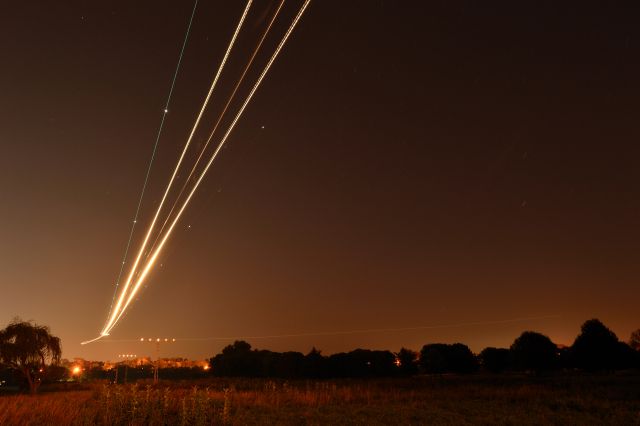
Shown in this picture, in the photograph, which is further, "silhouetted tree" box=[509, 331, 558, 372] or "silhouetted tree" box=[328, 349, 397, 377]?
"silhouetted tree" box=[328, 349, 397, 377]

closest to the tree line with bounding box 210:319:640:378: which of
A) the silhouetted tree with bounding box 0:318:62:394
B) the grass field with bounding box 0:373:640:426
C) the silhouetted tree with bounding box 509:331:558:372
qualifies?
the silhouetted tree with bounding box 509:331:558:372

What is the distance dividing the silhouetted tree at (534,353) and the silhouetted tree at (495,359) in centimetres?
1848

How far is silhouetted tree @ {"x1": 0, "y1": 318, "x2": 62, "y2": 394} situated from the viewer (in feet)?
91.0

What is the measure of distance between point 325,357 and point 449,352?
968 inches

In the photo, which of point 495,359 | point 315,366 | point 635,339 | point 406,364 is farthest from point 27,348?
point 635,339

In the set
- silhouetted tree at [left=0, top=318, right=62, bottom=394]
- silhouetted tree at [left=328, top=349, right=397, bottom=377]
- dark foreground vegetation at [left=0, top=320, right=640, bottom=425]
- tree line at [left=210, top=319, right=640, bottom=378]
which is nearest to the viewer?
dark foreground vegetation at [left=0, top=320, right=640, bottom=425]

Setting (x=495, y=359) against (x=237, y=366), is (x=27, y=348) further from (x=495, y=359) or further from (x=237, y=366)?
(x=495, y=359)

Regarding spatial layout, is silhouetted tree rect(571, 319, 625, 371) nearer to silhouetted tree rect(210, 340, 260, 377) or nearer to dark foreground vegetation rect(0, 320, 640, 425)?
dark foreground vegetation rect(0, 320, 640, 425)

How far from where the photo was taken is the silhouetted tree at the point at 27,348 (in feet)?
91.0

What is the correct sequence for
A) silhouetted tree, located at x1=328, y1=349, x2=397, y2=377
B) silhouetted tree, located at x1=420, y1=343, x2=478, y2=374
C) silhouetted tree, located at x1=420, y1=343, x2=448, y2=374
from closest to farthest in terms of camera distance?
silhouetted tree, located at x1=328, y1=349, x2=397, y2=377
silhouetted tree, located at x1=420, y1=343, x2=478, y2=374
silhouetted tree, located at x1=420, y1=343, x2=448, y2=374

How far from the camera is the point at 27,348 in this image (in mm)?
28047

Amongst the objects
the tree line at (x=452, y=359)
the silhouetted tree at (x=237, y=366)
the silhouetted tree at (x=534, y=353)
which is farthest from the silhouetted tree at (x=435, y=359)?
the silhouetted tree at (x=237, y=366)

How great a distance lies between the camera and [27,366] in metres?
28.5

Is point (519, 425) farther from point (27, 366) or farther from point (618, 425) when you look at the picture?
point (27, 366)
